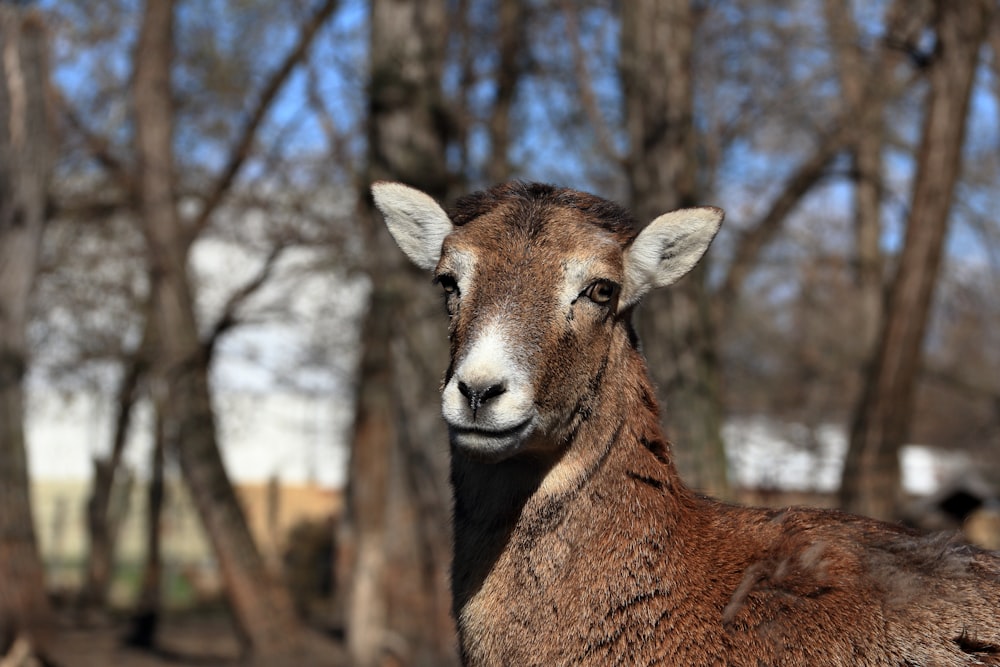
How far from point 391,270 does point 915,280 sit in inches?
204

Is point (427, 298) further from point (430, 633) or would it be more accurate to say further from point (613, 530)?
point (613, 530)

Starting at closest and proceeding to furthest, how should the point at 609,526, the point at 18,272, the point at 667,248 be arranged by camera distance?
1. the point at 609,526
2. the point at 667,248
3. the point at 18,272

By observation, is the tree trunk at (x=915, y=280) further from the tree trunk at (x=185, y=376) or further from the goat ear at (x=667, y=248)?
the goat ear at (x=667, y=248)

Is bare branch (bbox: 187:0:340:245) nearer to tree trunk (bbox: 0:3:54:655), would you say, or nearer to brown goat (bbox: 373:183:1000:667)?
tree trunk (bbox: 0:3:54:655)

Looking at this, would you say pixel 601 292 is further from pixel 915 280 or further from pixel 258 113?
pixel 258 113

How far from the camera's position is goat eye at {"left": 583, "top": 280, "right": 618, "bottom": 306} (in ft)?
14.6

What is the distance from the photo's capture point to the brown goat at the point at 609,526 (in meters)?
3.90

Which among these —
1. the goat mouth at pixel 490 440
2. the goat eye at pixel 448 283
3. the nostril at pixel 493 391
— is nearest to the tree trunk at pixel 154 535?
the goat eye at pixel 448 283

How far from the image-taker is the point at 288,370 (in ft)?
88.9

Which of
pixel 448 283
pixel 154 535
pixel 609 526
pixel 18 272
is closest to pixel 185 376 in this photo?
pixel 18 272

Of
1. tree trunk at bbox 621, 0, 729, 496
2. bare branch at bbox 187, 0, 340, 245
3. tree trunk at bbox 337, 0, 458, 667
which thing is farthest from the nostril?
bare branch at bbox 187, 0, 340, 245

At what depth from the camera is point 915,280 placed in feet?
39.4

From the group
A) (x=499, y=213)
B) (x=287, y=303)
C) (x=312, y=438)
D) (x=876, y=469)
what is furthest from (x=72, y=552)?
(x=499, y=213)

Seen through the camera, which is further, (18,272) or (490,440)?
(18,272)
